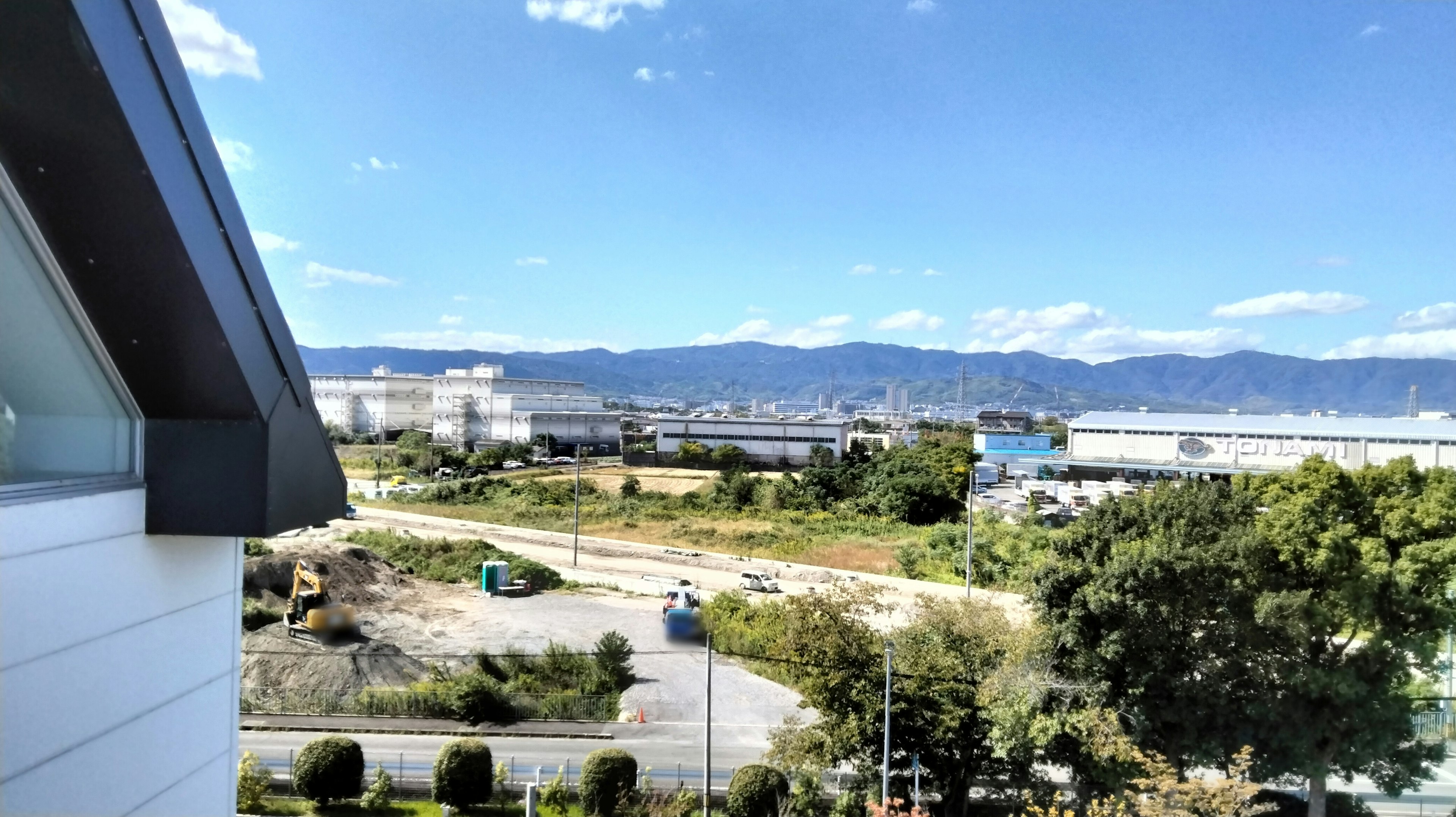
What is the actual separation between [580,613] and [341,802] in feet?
18.1

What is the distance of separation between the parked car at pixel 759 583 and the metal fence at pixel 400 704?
4.76 m

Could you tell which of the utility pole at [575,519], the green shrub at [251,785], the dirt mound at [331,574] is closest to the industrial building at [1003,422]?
the utility pole at [575,519]

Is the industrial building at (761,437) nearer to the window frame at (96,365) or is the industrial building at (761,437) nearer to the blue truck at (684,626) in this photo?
the blue truck at (684,626)

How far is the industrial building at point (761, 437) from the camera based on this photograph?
1104 inches

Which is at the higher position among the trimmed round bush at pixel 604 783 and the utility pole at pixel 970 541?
the utility pole at pixel 970 541

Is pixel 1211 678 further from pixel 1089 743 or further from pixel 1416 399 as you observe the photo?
pixel 1416 399

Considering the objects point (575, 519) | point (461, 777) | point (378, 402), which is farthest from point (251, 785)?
point (378, 402)

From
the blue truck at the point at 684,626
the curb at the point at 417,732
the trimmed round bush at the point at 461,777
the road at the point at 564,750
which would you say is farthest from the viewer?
the blue truck at the point at 684,626

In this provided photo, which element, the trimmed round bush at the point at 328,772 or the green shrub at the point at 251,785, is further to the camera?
the trimmed round bush at the point at 328,772

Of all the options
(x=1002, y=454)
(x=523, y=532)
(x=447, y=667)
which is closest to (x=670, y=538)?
(x=523, y=532)

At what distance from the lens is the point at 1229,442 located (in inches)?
774

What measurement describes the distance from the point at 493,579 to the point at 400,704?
4.66 metres

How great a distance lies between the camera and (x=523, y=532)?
1673 cm

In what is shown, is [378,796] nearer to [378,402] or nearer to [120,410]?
[120,410]
